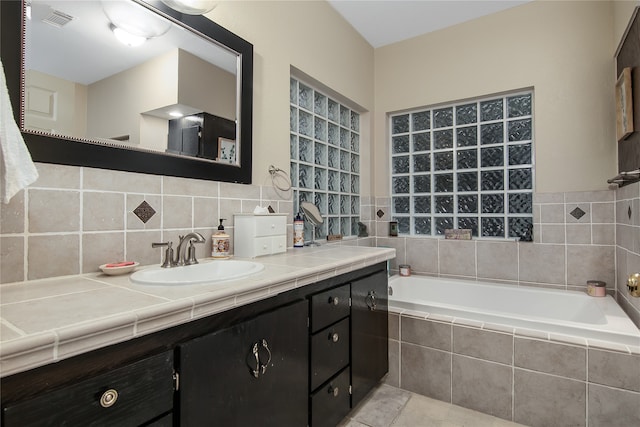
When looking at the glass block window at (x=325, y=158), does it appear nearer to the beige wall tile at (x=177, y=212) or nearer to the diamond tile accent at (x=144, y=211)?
the beige wall tile at (x=177, y=212)

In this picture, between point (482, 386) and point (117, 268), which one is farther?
point (482, 386)

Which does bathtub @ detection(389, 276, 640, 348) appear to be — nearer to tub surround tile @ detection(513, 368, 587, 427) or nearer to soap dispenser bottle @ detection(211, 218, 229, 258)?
tub surround tile @ detection(513, 368, 587, 427)

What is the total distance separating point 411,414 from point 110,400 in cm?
164

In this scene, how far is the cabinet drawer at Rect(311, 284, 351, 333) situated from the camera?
131cm

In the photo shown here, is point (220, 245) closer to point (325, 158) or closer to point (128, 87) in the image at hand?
point (128, 87)

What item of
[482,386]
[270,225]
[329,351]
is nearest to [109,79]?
[270,225]

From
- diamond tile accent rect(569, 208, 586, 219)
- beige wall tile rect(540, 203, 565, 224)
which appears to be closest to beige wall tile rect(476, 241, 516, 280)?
beige wall tile rect(540, 203, 565, 224)

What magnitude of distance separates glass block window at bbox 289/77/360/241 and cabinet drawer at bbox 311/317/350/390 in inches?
38.8

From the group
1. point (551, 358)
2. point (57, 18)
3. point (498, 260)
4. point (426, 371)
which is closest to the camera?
point (57, 18)

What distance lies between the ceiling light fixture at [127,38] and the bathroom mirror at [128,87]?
1 centimetres

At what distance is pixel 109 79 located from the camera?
121cm

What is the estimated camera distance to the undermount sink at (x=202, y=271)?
1.13 metres

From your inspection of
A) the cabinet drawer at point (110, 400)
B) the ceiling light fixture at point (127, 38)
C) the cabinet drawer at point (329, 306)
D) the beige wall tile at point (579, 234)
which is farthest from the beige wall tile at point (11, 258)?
the beige wall tile at point (579, 234)

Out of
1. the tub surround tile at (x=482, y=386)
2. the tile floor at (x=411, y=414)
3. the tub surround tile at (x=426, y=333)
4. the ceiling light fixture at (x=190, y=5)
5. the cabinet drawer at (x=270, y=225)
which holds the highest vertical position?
the ceiling light fixture at (x=190, y=5)
